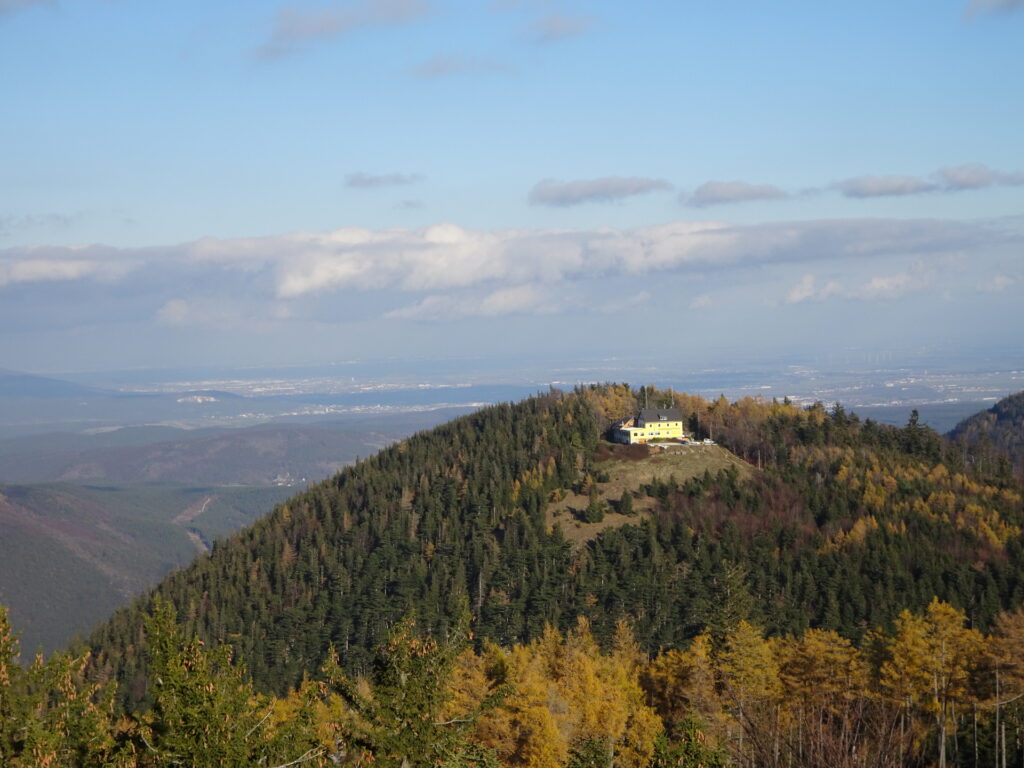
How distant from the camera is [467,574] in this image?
430 feet

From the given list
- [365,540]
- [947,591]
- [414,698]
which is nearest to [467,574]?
[365,540]

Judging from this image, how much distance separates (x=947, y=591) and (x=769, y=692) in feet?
170

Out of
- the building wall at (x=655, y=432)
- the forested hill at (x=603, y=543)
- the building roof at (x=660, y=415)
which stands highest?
the building roof at (x=660, y=415)

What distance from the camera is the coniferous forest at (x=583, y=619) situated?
30.0 metres

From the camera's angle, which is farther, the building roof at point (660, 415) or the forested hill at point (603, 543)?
the building roof at point (660, 415)

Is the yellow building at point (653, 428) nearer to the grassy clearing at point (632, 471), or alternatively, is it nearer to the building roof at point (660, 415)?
the building roof at point (660, 415)

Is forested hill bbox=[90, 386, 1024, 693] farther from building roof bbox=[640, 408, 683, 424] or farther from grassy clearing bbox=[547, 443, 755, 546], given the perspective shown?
building roof bbox=[640, 408, 683, 424]

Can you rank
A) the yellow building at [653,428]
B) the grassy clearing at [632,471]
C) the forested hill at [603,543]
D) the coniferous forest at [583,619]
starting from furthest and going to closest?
the yellow building at [653,428] → the grassy clearing at [632,471] → the forested hill at [603,543] → the coniferous forest at [583,619]

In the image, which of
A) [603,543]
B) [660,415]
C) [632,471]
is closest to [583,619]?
[603,543]

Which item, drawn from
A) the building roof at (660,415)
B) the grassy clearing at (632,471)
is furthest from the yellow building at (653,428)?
the grassy clearing at (632,471)

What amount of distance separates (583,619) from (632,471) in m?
48.8

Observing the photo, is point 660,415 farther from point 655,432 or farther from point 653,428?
point 655,432

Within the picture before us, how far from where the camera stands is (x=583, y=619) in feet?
318

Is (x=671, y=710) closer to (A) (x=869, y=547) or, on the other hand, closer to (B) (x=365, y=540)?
(A) (x=869, y=547)
